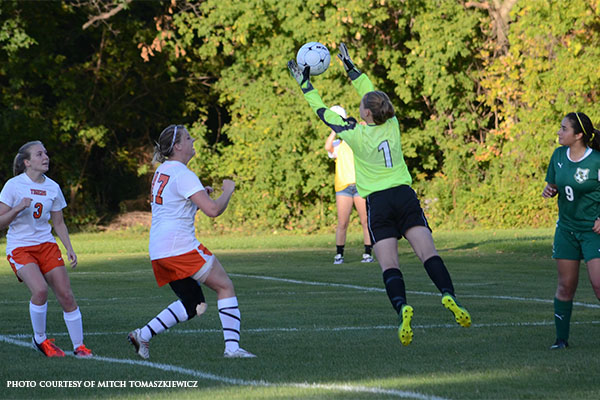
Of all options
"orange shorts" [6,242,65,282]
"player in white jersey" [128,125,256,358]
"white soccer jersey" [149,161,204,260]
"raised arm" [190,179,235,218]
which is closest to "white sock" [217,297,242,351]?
"player in white jersey" [128,125,256,358]

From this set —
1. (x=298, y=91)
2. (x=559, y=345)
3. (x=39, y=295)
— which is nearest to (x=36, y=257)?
(x=39, y=295)

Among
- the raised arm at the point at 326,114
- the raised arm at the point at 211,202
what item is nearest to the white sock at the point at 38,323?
the raised arm at the point at 211,202

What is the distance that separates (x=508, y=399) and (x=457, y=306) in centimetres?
191

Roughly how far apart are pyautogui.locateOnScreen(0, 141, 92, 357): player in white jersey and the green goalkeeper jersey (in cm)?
234

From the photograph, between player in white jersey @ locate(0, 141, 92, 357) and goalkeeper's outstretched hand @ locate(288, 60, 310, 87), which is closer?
player in white jersey @ locate(0, 141, 92, 357)

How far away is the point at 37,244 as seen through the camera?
7.95 meters

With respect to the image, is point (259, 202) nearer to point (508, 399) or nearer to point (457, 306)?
point (457, 306)

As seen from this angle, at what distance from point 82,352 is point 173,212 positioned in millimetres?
1394

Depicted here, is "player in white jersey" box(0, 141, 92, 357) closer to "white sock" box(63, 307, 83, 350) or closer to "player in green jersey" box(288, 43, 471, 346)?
"white sock" box(63, 307, 83, 350)

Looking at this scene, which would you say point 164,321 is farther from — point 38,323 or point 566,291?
point 566,291

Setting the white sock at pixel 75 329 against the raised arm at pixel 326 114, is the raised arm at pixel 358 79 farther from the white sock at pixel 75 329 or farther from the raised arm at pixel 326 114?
the white sock at pixel 75 329

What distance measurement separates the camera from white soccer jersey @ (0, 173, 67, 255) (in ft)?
26.1

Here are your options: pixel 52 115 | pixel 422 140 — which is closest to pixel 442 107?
pixel 422 140

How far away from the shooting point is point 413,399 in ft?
18.2
